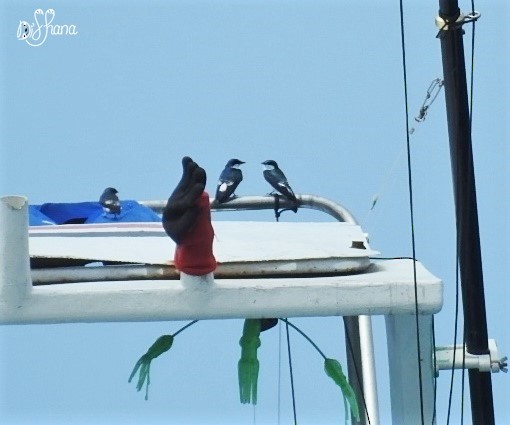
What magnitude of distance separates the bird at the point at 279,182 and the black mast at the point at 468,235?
1.72 meters

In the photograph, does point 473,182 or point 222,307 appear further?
point 473,182

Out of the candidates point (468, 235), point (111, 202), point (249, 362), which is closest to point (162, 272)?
point (249, 362)

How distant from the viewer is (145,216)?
5.52 meters

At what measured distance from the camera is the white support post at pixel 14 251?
10.7 feet

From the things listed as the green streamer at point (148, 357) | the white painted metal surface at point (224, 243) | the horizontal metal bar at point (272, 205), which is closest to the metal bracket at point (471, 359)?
the white painted metal surface at point (224, 243)

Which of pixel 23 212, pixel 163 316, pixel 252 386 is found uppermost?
pixel 23 212

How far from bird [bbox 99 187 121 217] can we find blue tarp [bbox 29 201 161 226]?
0.08ft

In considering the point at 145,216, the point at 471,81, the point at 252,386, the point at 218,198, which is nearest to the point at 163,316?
the point at 252,386

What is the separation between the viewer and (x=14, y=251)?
3326 mm

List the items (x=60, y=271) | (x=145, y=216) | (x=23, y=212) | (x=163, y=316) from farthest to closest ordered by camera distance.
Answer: (x=145, y=216)
(x=60, y=271)
(x=163, y=316)
(x=23, y=212)

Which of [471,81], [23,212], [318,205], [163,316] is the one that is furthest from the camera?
[318,205]

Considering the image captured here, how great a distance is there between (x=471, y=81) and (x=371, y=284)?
3.80 ft

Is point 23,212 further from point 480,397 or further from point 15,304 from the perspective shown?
point 480,397

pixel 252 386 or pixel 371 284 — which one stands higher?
pixel 371 284
